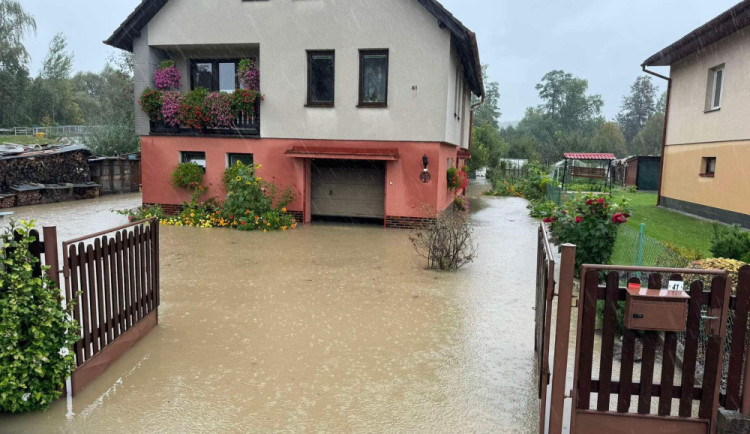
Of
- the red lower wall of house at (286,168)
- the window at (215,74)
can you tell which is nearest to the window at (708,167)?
the red lower wall of house at (286,168)

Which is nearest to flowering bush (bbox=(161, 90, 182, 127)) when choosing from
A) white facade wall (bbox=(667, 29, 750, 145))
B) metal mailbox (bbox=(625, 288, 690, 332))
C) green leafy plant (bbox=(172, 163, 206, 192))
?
green leafy plant (bbox=(172, 163, 206, 192))

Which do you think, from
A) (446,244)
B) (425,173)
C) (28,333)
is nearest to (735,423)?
(28,333)

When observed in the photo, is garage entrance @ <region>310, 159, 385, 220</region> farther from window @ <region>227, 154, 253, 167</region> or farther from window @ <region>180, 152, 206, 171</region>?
window @ <region>180, 152, 206, 171</region>

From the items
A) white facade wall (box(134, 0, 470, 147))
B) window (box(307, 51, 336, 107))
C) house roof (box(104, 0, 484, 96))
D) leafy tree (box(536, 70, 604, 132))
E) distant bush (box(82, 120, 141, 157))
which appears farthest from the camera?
leafy tree (box(536, 70, 604, 132))

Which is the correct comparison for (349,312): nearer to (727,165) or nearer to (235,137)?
(235,137)

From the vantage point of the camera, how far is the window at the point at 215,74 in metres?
15.8

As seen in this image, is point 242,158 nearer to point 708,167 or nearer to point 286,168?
point 286,168

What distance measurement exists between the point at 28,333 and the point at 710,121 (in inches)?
681

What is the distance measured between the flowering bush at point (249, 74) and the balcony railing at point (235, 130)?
1.66ft

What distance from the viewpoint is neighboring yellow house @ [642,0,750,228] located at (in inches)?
526

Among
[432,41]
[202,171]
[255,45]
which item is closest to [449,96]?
[432,41]

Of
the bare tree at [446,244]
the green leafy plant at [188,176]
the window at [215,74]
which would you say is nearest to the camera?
the bare tree at [446,244]

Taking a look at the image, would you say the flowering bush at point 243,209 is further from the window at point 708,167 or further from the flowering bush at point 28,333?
the window at point 708,167

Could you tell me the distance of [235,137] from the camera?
595 inches
